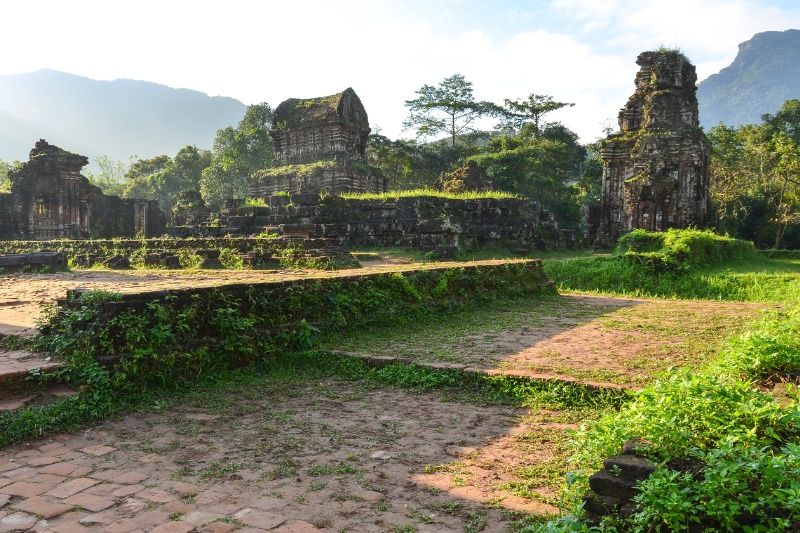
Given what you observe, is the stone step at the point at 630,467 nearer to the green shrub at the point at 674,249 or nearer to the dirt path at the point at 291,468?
the dirt path at the point at 291,468

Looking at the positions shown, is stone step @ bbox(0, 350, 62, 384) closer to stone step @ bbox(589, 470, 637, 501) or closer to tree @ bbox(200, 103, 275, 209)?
stone step @ bbox(589, 470, 637, 501)

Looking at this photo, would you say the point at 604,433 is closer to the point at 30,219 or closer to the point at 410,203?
the point at 410,203

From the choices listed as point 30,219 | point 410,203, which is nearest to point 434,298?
point 410,203

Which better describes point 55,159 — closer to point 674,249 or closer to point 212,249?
point 212,249

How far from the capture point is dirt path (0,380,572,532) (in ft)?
9.37

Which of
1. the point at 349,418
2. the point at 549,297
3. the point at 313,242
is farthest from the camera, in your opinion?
the point at 313,242

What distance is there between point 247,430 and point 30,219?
2786 centimetres

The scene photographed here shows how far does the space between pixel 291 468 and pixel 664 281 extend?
11795 millimetres

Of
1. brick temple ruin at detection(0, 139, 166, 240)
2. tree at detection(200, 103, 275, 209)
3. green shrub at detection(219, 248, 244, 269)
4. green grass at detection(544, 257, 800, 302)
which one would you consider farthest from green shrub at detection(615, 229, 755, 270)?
tree at detection(200, 103, 275, 209)

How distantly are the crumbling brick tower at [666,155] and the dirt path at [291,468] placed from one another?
67.0ft

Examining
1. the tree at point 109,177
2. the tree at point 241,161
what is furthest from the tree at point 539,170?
the tree at point 109,177

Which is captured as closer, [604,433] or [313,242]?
[604,433]

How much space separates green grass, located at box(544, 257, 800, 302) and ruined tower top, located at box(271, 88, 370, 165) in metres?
13.8

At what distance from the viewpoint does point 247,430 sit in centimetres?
404
